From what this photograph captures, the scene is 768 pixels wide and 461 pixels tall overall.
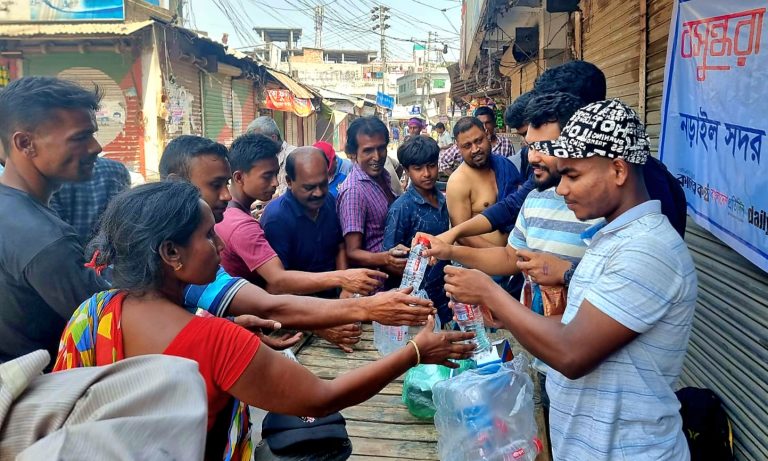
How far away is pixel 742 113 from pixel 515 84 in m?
9.49

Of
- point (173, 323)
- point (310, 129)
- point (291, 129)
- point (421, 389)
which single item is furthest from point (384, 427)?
point (310, 129)

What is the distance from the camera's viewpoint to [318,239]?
330cm

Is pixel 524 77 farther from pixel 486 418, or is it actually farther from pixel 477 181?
pixel 486 418

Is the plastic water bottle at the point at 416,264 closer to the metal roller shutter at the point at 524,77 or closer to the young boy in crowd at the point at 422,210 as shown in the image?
the young boy in crowd at the point at 422,210

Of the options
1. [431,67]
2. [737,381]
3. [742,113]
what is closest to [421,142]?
[742,113]

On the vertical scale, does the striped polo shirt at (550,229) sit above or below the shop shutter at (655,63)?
below

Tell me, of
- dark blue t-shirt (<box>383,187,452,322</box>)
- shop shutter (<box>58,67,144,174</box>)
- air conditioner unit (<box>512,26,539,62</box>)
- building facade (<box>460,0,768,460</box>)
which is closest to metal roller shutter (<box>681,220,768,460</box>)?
building facade (<box>460,0,768,460</box>)

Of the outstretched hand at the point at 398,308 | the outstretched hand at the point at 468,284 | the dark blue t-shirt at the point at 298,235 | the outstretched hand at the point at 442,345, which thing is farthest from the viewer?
the dark blue t-shirt at the point at 298,235

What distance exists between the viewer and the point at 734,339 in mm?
2281

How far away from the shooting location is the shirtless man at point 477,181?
12.0 ft

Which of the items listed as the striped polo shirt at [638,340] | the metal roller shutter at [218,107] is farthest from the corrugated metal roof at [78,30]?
the striped polo shirt at [638,340]

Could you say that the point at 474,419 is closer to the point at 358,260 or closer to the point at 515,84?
the point at 358,260

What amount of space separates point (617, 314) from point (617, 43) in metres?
3.81

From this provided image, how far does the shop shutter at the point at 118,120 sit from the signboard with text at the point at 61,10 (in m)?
1.17
